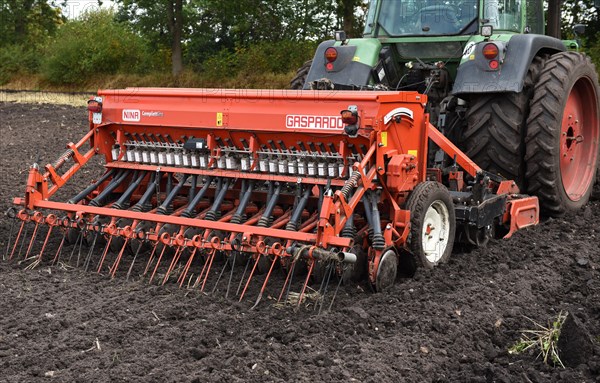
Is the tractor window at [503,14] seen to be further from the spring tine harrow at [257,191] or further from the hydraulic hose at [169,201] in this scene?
Result: the hydraulic hose at [169,201]

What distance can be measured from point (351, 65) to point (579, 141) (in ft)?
6.57

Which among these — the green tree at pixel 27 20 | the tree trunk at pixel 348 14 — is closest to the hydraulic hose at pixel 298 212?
the tree trunk at pixel 348 14

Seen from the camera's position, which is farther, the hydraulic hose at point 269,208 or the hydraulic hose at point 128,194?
the hydraulic hose at point 128,194

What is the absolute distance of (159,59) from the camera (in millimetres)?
22625

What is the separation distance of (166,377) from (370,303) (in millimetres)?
1367

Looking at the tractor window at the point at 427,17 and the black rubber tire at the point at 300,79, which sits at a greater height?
the tractor window at the point at 427,17

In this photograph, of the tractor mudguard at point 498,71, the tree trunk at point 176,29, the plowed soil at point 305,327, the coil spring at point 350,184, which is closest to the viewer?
the plowed soil at point 305,327

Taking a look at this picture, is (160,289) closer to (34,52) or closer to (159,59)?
(159,59)

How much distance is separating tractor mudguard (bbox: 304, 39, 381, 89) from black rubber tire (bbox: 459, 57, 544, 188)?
2.73ft

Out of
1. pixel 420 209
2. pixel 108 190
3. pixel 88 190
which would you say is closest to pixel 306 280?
pixel 420 209

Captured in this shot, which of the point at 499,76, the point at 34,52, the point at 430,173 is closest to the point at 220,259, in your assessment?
the point at 430,173

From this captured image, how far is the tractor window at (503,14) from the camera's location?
20.3 ft

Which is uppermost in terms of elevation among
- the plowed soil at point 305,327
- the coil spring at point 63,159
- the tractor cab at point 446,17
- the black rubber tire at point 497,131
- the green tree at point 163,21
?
the green tree at point 163,21

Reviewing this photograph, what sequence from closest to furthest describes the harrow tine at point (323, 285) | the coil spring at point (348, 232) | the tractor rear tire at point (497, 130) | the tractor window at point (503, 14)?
the harrow tine at point (323, 285)
the coil spring at point (348, 232)
the tractor rear tire at point (497, 130)
the tractor window at point (503, 14)
